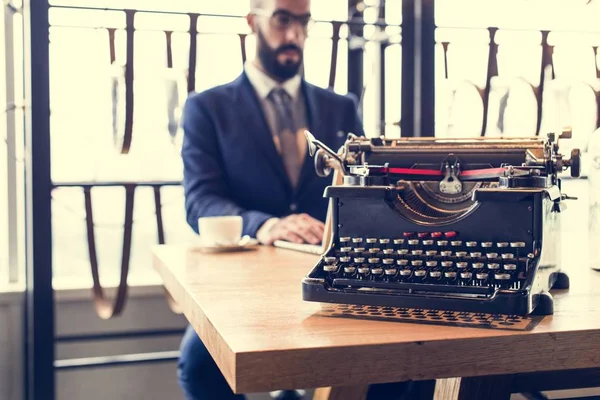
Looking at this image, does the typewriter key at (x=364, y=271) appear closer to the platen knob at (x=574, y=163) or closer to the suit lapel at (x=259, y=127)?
the platen knob at (x=574, y=163)

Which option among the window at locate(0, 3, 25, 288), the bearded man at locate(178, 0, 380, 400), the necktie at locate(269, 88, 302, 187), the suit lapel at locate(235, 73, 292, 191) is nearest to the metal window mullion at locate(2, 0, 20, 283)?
the window at locate(0, 3, 25, 288)

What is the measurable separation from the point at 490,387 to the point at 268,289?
1.33ft

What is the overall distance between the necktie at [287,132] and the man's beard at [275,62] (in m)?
0.07

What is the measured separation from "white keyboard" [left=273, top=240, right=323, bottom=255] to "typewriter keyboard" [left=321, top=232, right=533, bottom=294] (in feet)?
1.82

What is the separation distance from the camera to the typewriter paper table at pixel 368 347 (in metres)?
0.81

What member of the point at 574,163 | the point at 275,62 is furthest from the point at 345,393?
the point at 275,62

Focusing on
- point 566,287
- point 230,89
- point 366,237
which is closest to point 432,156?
point 366,237

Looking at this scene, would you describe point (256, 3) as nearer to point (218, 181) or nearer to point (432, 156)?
point (218, 181)

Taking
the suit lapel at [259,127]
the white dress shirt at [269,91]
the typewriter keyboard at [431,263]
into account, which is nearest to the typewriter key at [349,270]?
the typewriter keyboard at [431,263]

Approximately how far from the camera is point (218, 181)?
2.46 meters

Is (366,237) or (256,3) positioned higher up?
(256,3)

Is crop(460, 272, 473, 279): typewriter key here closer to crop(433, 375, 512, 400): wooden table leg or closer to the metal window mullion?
crop(433, 375, 512, 400): wooden table leg

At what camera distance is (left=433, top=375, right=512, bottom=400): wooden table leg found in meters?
0.98

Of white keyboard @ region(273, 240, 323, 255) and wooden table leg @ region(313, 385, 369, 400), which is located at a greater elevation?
white keyboard @ region(273, 240, 323, 255)
